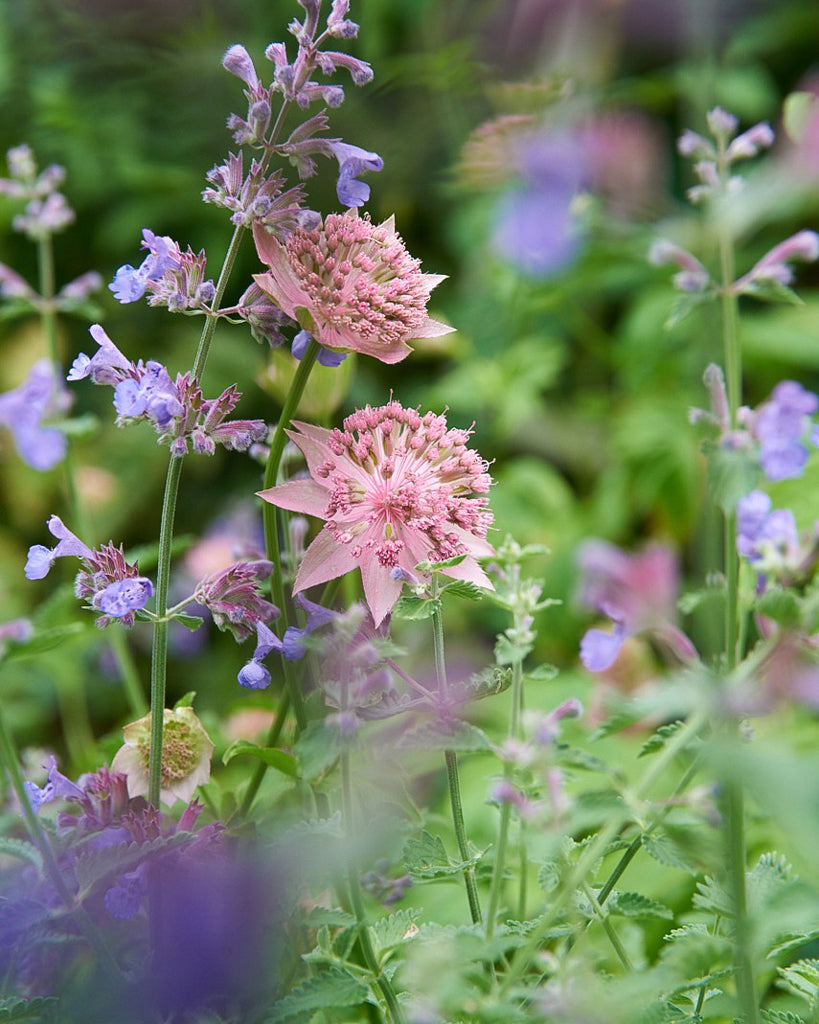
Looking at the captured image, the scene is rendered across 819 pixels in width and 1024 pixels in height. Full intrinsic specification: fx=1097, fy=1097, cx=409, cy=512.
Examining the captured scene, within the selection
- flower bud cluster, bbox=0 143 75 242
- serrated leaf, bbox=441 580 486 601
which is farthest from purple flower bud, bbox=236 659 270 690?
flower bud cluster, bbox=0 143 75 242

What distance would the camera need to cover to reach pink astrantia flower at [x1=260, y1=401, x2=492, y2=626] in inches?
22.2

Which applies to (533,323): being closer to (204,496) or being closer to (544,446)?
(544,446)

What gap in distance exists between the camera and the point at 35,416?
787mm

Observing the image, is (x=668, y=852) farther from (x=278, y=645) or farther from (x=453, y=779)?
(x=278, y=645)

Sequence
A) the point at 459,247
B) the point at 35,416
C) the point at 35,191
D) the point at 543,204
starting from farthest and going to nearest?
the point at 459,247 < the point at 543,204 < the point at 35,191 < the point at 35,416

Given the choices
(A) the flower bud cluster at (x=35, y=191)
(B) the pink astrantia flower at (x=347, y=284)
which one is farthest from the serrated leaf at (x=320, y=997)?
(A) the flower bud cluster at (x=35, y=191)

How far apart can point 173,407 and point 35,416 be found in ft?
0.97

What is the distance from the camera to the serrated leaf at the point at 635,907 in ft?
1.75

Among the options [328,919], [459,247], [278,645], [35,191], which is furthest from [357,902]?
[459,247]

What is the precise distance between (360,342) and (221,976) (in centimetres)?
33

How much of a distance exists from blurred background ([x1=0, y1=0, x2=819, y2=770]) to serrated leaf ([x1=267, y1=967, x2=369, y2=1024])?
32.3 inches

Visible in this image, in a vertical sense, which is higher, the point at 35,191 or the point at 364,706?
the point at 35,191

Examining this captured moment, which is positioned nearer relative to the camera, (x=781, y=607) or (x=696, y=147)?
(x=781, y=607)

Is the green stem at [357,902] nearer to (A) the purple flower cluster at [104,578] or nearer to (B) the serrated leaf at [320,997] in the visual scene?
(B) the serrated leaf at [320,997]
